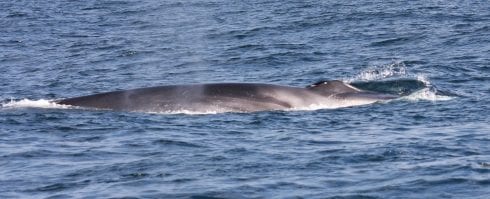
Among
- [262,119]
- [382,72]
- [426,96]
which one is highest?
[262,119]

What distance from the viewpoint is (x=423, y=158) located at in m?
18.8

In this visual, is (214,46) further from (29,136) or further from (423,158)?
(423,158)

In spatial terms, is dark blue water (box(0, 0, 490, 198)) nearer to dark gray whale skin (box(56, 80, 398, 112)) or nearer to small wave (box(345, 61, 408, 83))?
small wave (box(345, 61, 408, 83))

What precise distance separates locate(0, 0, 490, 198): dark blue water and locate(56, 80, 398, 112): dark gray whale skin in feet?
1.73

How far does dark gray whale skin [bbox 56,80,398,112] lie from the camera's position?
82.1 feet

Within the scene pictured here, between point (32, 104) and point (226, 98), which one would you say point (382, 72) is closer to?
point (226, 98)

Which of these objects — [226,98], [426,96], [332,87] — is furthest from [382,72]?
[226,98]

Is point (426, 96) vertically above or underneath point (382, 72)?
above

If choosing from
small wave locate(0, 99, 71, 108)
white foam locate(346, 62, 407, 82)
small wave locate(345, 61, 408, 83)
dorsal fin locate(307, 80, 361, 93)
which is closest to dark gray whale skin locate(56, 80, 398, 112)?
dorsal fin locate(307, 80, 361, 93)

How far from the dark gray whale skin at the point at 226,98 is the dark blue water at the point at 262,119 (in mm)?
529

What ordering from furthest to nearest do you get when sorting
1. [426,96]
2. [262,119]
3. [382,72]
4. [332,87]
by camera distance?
[382,72] → [426,96] → [332,87] → [262,119]

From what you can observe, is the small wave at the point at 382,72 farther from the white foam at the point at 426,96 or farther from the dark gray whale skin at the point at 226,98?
the dark gray whale skin at the point at 226,98

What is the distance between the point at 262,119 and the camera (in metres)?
23.5

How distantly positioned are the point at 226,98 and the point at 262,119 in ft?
6.30
